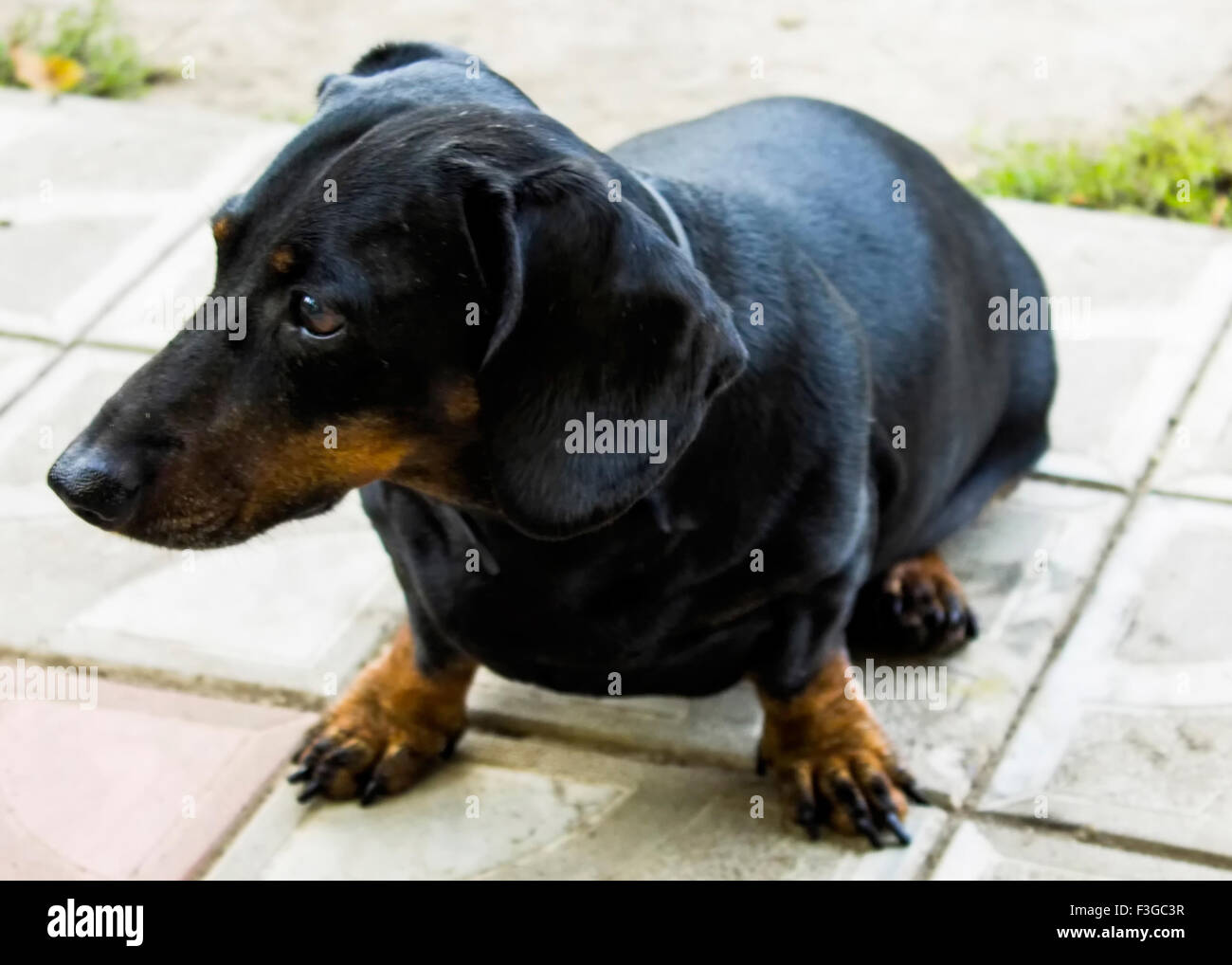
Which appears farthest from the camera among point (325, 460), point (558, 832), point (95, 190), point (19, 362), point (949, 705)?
point (95, 190)

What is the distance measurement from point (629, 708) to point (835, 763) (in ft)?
1.53

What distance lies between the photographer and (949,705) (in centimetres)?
356

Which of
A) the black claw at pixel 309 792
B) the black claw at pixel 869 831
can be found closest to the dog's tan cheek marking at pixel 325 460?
the black claw at pixel 309 792

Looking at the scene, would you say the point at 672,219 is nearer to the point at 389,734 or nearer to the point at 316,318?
the point at 316,318

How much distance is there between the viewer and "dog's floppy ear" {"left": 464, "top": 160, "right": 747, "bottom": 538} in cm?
248

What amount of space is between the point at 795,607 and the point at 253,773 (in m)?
1.11

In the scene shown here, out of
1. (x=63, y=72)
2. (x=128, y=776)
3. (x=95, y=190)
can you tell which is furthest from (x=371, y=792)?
(x=63, y=72)

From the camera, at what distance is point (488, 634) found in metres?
3.09

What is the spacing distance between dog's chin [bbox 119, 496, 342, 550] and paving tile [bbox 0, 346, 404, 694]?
1.00 m

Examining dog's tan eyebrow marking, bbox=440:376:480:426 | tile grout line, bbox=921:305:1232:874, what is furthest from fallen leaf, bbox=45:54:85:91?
dog's tan eyebrow marking, bbox=440:376:480:426

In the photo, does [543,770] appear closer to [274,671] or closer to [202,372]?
[274,671]

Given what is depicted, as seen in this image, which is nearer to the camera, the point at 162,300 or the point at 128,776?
the point at 128,776

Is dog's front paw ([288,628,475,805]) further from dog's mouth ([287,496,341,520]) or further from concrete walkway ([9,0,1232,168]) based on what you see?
concrete walkway ([9,0,1232,168])

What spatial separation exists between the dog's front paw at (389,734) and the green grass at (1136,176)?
269cm
